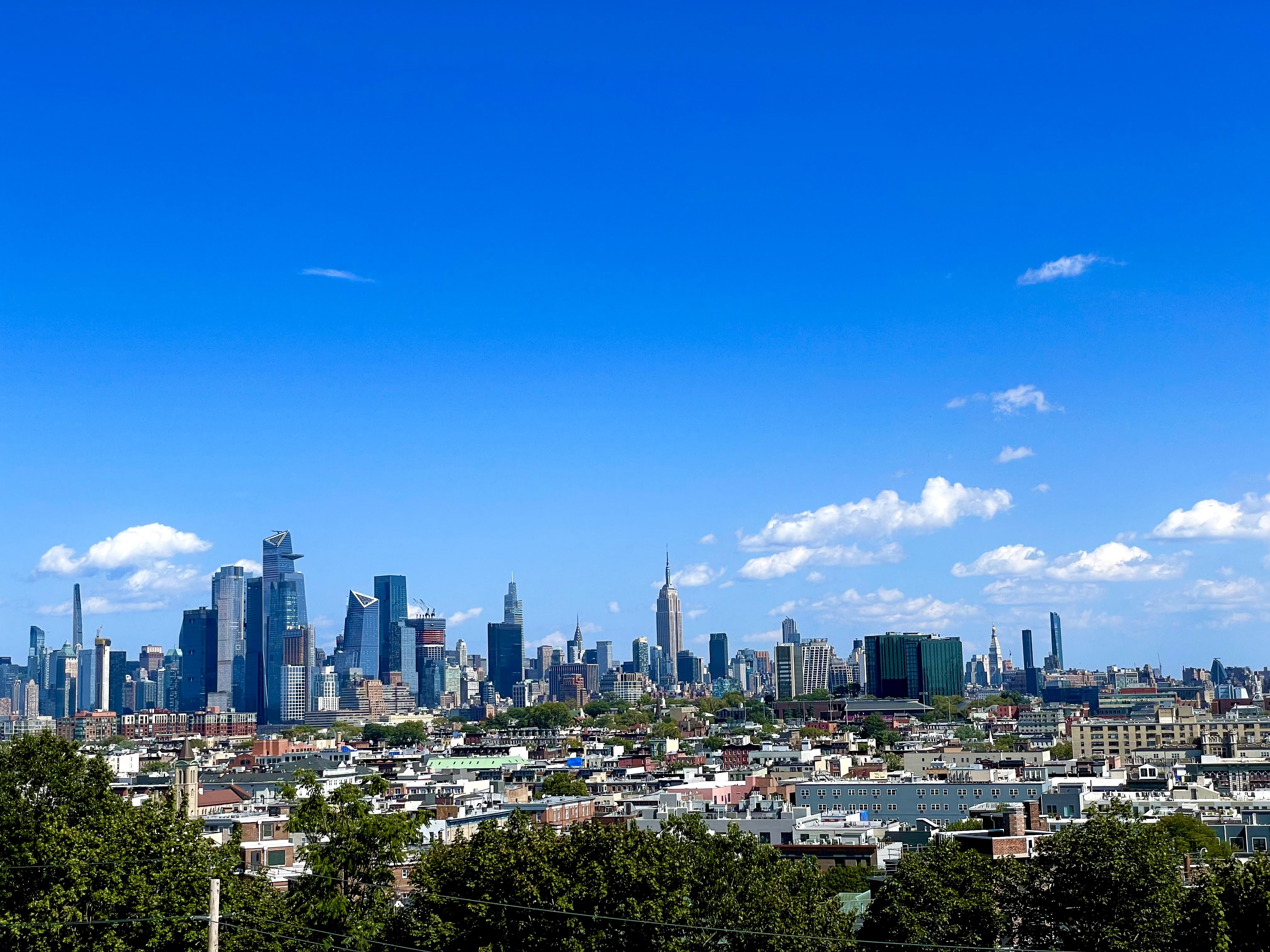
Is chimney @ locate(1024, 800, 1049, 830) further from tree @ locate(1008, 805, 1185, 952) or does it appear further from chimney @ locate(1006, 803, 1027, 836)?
tree @ locate(1008, 805, 1185, 952)

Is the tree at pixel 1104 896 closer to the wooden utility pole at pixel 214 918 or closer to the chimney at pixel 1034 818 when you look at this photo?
the wooden utility pole at pixel 214 918

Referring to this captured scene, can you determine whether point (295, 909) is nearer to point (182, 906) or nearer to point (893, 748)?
point (182, 906)

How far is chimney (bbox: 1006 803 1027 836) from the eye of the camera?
216 feet

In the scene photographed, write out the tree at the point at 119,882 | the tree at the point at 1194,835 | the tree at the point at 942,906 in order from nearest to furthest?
the tree at the point at 119,882
the tree at the point at 942,906
the tree at the point at 1194,835

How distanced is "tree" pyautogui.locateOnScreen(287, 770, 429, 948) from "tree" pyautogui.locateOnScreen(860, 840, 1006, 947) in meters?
13.5

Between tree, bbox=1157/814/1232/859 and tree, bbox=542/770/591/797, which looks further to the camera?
tree, bbox=542/770/591/797

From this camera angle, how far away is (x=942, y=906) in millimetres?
45688

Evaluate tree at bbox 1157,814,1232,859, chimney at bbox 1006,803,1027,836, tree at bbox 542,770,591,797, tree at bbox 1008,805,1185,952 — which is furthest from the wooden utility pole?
tree at bbox 542,770,591,797

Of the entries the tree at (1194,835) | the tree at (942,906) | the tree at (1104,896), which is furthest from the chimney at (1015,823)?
the tree at (1104,896)

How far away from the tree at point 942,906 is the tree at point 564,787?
200ft

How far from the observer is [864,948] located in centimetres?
4541

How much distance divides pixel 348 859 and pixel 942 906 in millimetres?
16183

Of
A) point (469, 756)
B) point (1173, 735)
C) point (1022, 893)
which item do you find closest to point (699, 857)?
point (1022, 893)

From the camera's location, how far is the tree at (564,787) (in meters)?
114
